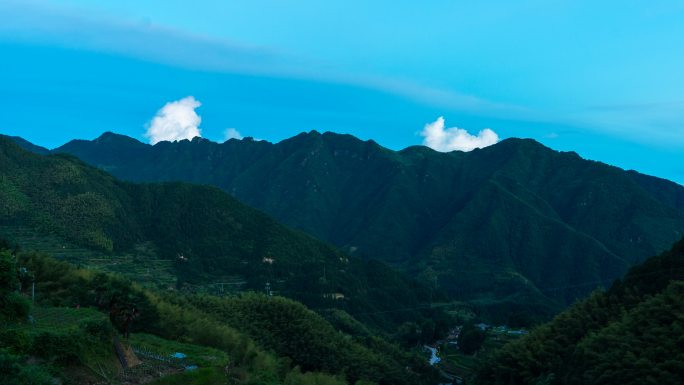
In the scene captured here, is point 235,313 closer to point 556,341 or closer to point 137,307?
point 137,307

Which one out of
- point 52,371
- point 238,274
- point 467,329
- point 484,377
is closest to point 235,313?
point 484,377

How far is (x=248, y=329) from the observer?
61.3m

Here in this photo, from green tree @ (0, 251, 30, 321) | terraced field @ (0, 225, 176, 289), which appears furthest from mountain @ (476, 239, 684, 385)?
terraced field @ (0, 225, 176, 289)

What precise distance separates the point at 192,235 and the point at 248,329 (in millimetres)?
119224

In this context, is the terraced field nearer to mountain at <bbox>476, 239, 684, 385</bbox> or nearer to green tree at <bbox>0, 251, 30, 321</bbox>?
mountain at <bbox>476, 239, 684, 385</bbox>

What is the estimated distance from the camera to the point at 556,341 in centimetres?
5034

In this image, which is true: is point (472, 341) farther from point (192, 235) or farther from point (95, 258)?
point (192, 235)

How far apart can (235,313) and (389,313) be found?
312 ft

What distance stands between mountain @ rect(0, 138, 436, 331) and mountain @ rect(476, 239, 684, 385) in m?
88.8

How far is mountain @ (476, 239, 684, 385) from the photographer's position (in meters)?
36.1

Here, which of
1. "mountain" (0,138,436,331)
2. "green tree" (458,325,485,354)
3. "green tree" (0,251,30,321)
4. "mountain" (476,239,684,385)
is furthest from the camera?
"mountain" (0,138,436,331)

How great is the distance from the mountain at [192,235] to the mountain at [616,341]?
8878 cm

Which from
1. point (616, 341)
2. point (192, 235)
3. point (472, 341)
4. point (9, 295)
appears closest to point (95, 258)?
point (192, 235)

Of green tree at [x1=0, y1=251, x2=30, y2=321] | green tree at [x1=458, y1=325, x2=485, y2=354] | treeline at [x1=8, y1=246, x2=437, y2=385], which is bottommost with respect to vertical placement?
green tree at [x1=458, y1=325, x2=485, y2=354]
